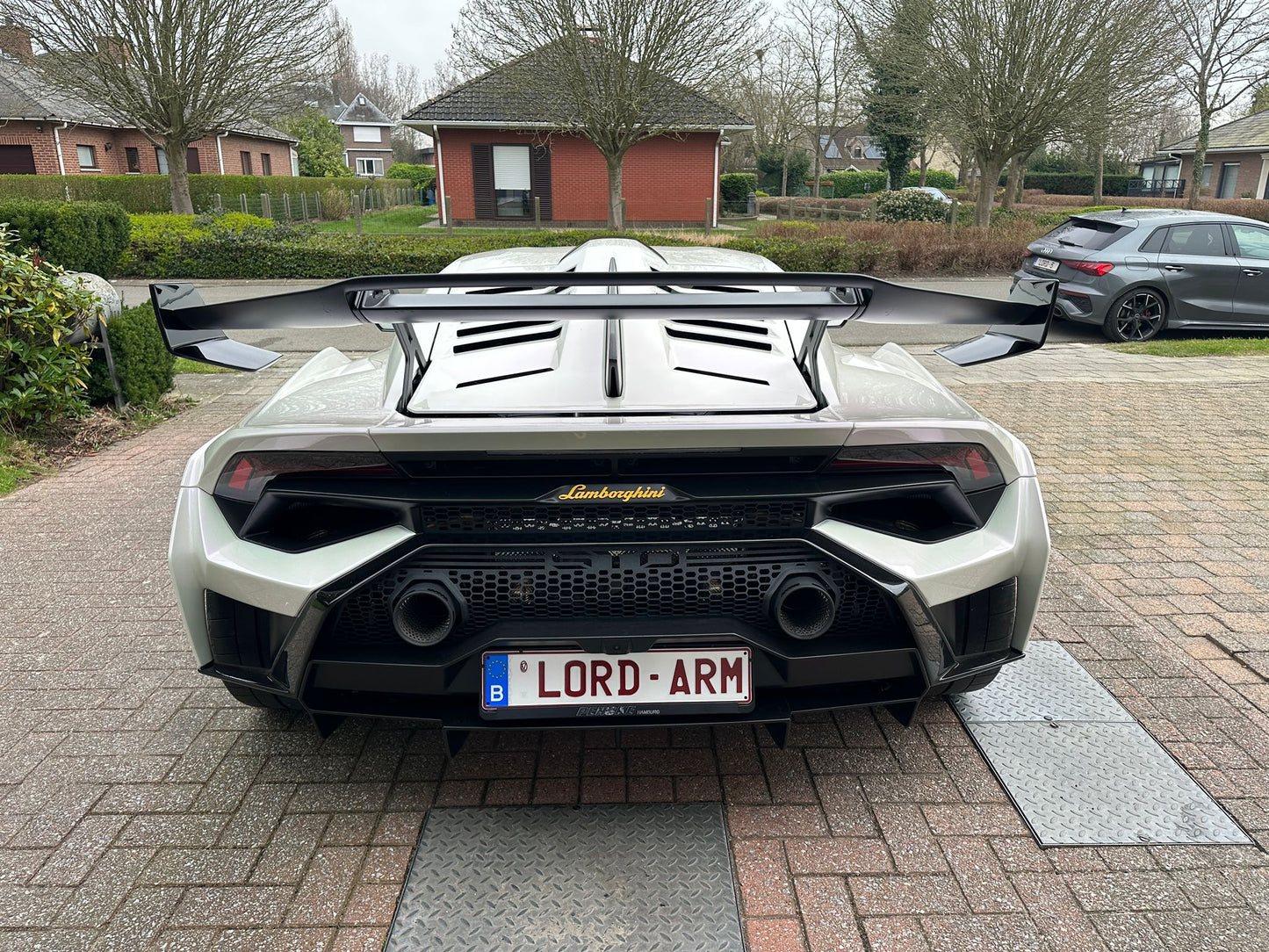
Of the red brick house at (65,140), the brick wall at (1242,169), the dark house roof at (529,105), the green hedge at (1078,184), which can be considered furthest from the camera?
the green hedge at (1078,184)

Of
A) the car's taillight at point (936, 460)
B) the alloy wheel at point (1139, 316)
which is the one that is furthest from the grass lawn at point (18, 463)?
the alloy wheel at point (1139, 316)

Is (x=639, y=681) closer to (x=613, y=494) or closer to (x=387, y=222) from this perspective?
(x=613, y=494)

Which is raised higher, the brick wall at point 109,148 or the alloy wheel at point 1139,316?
the brick wall at point 109,148

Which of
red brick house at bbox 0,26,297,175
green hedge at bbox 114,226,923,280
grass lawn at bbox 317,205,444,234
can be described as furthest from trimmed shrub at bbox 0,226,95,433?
red brick house at bbox 0,26,297,175

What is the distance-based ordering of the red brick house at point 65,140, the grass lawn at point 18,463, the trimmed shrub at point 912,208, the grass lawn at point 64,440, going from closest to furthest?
the grass lawn at point 18,463 → the grass lawn at point 64,440 → the trimmed shrub at point 912,208 → the red brick house at point 65,140

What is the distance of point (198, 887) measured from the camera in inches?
87.9

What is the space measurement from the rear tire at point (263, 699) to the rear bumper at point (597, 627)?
39mm

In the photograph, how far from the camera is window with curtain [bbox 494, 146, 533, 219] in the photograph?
29.0m

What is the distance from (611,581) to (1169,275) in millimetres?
10690

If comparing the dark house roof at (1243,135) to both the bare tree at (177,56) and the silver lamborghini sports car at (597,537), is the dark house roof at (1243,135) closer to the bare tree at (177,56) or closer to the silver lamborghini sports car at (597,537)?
the bare tree at (177,56)

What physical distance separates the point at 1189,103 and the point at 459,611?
150 ft

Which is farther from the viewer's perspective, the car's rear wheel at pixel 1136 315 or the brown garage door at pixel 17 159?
the brown garage door at pixel 17 159

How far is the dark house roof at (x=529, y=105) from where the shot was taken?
2184 centimetres

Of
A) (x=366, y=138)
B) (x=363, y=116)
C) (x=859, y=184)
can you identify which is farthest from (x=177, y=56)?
(x=363, y=116)
